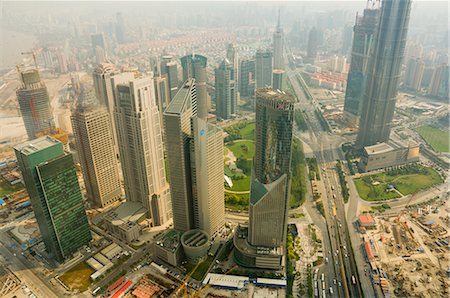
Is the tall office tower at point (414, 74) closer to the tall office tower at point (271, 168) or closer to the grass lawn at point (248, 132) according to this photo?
the grass lawn at point (248, 132)

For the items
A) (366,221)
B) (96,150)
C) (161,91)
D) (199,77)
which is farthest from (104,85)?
(366,221)

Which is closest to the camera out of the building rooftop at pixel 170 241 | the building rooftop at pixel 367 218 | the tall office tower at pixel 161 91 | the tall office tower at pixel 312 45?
the building rooftop at pixel 170 241

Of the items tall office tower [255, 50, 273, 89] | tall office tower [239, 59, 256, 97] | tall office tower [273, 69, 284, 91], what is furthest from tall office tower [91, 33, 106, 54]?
tall office tower [273, 69, 284, 91]

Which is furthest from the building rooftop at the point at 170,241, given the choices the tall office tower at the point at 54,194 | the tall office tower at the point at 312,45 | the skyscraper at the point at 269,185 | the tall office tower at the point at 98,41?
the tall office tower at the point at 312,45

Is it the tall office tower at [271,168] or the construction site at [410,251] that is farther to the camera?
the construction site at [410,251]

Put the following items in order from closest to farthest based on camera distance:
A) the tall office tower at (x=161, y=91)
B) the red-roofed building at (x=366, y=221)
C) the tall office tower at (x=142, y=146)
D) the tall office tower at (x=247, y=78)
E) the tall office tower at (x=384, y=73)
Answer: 1. the tall office tower at (x=142, y=146)
2. the red-roofed building at (x=366, y=221)
3. the tall office tower at (x=384, y=73)
4. the tall office tower at (x=161, y=91)
5. the tall office tower at (x=247, y=78)

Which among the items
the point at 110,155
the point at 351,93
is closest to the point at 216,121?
the point at 351,93

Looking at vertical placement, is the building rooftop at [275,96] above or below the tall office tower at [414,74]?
above

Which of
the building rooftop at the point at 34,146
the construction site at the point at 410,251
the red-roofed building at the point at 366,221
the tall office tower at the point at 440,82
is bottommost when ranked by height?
the construction site at the point at 410,251
